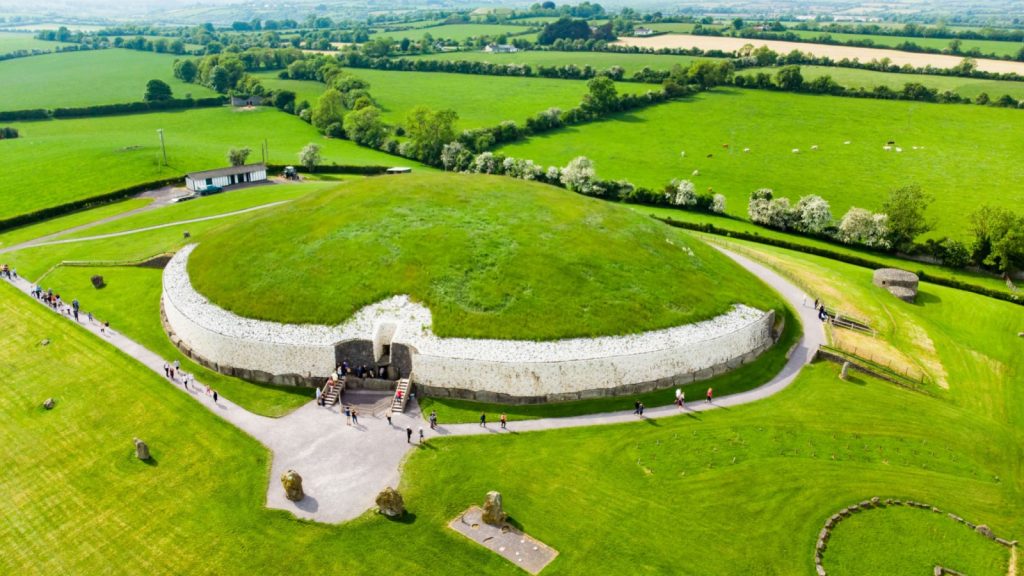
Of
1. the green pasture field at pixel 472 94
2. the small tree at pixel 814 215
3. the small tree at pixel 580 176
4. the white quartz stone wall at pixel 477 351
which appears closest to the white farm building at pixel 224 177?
the green pasture field at pixel 472 94

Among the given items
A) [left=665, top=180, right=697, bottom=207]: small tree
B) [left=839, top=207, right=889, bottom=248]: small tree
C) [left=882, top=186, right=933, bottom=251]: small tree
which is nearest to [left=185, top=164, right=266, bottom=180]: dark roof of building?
[left=665, top=180, right=697, bottom=207]: small tree

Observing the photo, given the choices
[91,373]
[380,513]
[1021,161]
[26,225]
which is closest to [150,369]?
[91,373]

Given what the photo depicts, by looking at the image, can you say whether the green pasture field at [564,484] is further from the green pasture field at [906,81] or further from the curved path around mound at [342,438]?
the green pasture field at [906,81]

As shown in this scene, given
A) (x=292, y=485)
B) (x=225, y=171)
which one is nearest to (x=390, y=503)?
(x=292, y=485)

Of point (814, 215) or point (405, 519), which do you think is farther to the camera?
point (814, 215)

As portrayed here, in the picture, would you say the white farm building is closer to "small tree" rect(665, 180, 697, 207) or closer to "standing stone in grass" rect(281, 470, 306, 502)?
"small tree" rect(665, 180, 697, 207)

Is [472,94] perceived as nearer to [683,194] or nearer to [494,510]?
[683,194]
